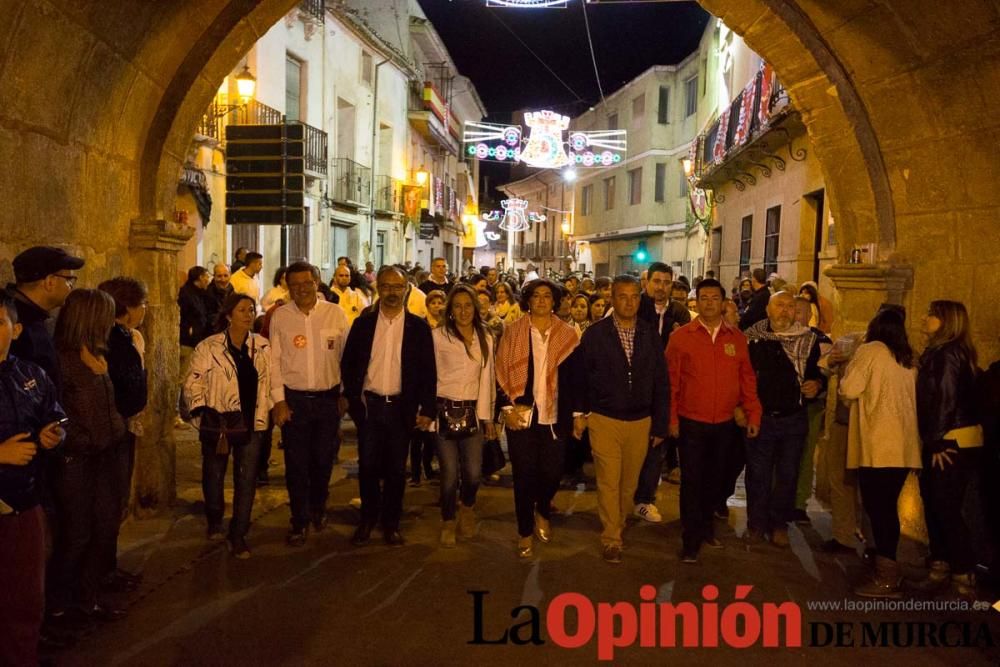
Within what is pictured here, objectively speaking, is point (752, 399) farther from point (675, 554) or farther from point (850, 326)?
point (850, 326)

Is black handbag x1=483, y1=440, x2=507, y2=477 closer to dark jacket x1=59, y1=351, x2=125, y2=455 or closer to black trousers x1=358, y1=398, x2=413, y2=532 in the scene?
black trousers x1=358, y1=398, x2=413, y2=532

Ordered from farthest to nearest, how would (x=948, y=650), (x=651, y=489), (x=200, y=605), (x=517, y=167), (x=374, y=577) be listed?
(x=517, y=167), (x=651, y=489), (x=374, y=577), (x=200, y=605), (x=948, y=650)

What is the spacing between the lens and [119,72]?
537 centimetres

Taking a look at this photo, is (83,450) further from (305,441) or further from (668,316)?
(668,316)

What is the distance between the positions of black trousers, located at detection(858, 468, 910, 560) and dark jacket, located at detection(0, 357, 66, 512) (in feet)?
14.2

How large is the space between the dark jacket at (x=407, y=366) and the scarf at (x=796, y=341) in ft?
7.59

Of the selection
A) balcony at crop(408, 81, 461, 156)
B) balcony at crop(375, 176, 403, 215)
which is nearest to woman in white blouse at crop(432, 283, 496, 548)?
balcony at crop(375, 176, 403, 215)

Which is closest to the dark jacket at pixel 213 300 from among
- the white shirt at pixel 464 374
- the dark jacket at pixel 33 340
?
the white shirt at pixel 464 374

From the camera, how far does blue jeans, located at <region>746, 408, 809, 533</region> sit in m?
5.68

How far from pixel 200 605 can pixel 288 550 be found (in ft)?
3.26

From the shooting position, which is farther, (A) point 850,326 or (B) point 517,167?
(B) point 517,167

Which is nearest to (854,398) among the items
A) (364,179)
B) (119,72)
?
(119,72)

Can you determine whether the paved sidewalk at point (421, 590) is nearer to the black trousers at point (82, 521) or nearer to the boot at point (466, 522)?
the boot at point (466, 522)

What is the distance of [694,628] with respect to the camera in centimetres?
437
